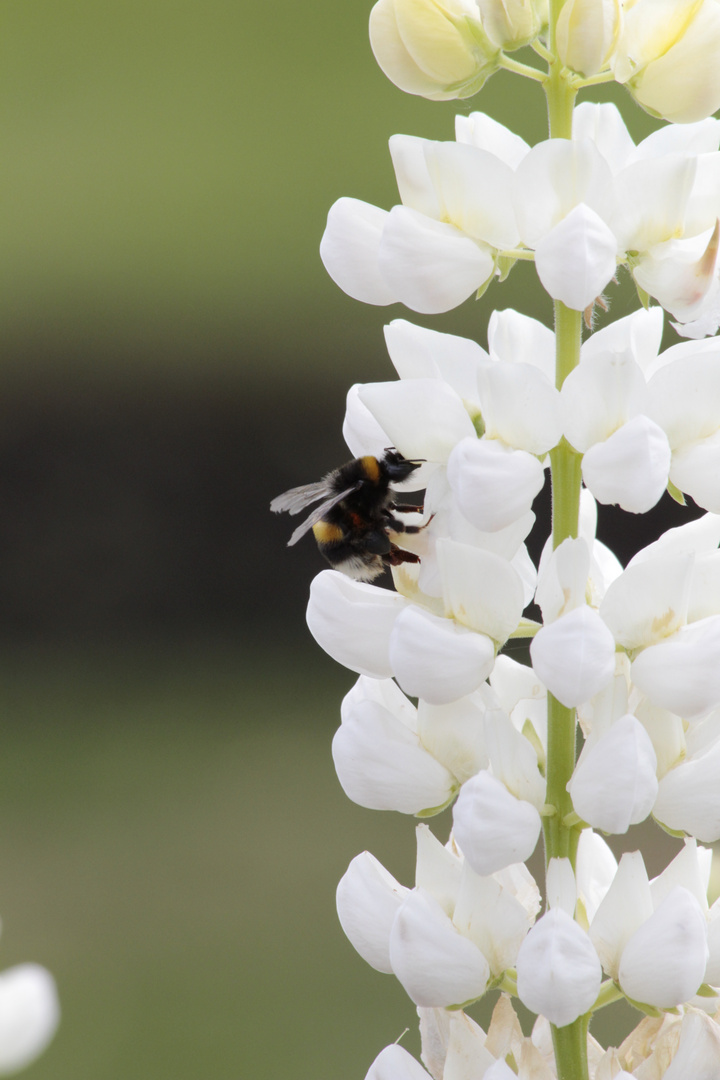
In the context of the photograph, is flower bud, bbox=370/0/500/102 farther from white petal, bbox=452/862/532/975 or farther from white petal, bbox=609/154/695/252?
white petal, bbox=452/862/532/975

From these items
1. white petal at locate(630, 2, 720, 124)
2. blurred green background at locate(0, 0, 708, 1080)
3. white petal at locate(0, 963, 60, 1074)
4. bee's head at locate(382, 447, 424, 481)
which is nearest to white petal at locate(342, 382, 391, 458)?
bee's head at locate(382, 447, 424, 481)

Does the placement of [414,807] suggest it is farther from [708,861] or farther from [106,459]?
[106,459]

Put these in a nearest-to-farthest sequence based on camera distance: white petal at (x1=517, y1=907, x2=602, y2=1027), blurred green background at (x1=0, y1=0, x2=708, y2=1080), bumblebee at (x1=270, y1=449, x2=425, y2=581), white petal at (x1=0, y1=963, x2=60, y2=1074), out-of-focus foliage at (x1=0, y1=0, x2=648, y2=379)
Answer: white petal at (x1=517, y1=907, x2=602, y2=1027) < bumblebee at (x1=270, y1=449, x2=425, y2=581) < white petal at (x1=0, y1=963, x2=60, y2=1074) < blurred green background at (x1=0, y1=0, x2=708, y2=1080) < out-of-focus foliage at (x1=0, y1=0, x2=648, y2=379)

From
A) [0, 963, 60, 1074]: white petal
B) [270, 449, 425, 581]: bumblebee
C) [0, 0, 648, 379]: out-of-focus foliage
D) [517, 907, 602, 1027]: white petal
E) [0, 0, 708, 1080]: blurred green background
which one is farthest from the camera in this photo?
[0, 0, 648, 379]: out-of-focus foliage

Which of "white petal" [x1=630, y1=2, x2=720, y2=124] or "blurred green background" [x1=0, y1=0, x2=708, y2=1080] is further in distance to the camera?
"blurred green background" [x1=0, y1=0, x2=708, y2=1080]

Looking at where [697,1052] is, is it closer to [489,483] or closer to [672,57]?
[489,483]

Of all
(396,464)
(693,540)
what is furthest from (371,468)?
(693,540)
